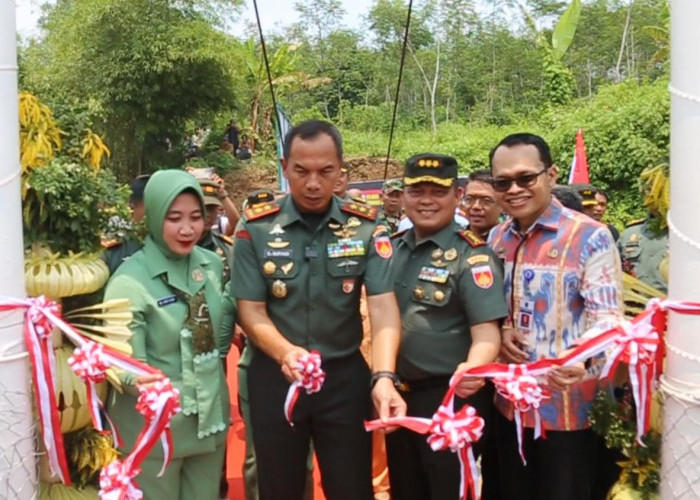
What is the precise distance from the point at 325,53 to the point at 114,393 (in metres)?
29.8

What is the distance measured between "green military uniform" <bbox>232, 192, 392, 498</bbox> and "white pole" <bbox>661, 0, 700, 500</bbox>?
1.10 metres

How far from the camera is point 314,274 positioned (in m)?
2.72

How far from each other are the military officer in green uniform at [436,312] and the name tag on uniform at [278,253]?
1.43 ft

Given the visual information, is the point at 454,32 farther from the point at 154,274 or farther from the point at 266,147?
the point at 154,274

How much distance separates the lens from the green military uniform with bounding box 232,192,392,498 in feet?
8.91

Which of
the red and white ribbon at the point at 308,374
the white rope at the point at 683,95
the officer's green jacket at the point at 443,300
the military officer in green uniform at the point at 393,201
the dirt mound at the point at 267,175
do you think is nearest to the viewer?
the white rope at the point at 683,95

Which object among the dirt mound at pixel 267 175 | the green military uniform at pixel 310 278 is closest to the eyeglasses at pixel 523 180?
the green military uniform at pixel 310 278

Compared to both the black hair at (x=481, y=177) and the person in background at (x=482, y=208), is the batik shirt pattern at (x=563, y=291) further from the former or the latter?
the black hair at (x=481, y=177)

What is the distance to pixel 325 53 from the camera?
31109 mm

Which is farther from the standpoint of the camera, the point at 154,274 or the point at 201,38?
the point at 201,38

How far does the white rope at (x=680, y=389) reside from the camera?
1.78 meters

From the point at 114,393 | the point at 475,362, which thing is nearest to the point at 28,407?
the point at 114,393

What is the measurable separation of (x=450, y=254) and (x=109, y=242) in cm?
127

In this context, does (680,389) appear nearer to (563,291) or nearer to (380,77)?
(563,291)
